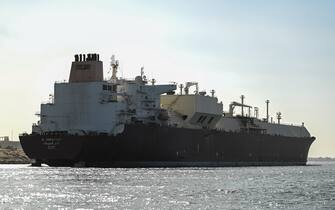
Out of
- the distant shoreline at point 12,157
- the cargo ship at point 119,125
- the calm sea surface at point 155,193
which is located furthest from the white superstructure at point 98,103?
the distant shoreline at point 12,157

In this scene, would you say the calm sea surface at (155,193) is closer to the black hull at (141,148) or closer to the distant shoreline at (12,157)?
the black hull at (141,148)

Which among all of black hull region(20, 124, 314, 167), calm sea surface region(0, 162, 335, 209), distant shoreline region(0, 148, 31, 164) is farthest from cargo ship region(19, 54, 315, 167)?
distant shoreline region(0, 148, 31, 164)

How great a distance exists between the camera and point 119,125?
79875 mm

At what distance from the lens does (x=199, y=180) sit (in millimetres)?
59656

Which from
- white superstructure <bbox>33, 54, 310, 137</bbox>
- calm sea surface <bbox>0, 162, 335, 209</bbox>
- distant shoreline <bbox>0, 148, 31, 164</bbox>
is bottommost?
calm sea surface <bbox>0, 162, 335, 209</bbox>

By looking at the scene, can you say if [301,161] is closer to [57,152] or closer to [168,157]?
[168,157]

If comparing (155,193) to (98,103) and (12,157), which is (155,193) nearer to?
(98,103)

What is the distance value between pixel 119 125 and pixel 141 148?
3.36m

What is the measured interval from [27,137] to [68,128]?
4.37 m

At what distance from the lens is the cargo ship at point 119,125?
7850cm

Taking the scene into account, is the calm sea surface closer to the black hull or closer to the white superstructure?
the black hull

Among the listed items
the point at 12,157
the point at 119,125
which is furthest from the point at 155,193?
the point at 12,157

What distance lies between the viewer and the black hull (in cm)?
7775

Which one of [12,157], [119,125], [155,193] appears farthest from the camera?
[12,157]
